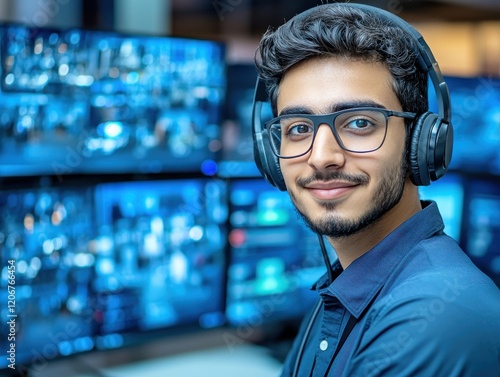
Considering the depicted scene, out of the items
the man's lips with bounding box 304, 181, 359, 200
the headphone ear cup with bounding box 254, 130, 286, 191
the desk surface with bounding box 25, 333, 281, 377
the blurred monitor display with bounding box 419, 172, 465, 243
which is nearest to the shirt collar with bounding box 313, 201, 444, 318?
the man's lips with bounding box 304, 181, 359, 200

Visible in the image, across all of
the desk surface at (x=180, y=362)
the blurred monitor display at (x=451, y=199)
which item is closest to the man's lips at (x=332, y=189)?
the desk surface at (x=180, y=362)

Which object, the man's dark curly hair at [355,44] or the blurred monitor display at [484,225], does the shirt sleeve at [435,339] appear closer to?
the man's dark curly hair at [355,44]

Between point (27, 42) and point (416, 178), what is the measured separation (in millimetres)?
1030

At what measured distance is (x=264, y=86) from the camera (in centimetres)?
123

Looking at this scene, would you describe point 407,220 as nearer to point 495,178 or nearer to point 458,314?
point 458,314

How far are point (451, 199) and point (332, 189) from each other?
1.46 m

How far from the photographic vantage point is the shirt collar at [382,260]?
3.26 ft

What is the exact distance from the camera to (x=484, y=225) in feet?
7.68

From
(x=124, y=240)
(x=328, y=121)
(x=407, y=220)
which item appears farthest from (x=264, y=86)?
(x=124, y=240)

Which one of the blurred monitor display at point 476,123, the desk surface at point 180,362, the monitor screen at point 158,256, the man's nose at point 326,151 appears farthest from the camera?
the blurred monitor display at point 476,123

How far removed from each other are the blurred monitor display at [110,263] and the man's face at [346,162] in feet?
2.80

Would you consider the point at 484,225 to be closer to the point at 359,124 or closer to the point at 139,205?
the point at 139,205

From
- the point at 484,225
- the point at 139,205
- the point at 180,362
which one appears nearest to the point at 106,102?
the point at 139,205

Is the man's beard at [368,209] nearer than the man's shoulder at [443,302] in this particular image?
No
